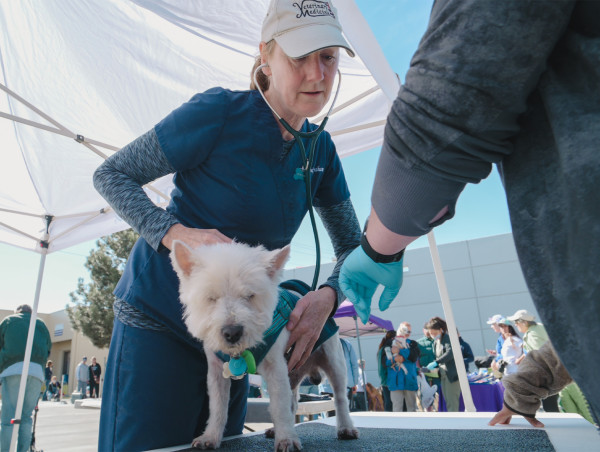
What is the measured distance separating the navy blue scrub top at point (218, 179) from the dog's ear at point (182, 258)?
0.09 m

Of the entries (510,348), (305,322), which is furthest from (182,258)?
(510,348)

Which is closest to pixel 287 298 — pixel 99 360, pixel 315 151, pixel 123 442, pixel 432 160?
pixel 315 151

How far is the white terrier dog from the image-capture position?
4.55 feet

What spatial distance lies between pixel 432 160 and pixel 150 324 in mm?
1181

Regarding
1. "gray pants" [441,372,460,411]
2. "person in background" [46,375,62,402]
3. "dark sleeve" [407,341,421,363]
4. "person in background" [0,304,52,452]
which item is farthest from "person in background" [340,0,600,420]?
"person in background" [46,375,62,402]

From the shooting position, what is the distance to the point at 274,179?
A: 151cm

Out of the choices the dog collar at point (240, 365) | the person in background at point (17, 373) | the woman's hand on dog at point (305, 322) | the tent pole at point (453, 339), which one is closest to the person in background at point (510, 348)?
the tent pole at point (453, 339)

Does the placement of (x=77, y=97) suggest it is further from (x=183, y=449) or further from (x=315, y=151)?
(x=183, y=449)

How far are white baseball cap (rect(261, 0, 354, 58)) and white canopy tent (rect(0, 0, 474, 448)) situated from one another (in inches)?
53.7

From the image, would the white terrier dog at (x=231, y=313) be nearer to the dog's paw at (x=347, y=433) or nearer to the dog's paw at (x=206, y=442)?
the dog's paw at (x=206, y=442)

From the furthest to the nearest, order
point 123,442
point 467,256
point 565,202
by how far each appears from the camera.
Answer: point 467,256, point 123,442, point 565,202

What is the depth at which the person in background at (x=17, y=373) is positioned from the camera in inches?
215

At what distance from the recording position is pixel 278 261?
5.18 ft

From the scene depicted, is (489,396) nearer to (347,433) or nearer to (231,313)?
(347,433)
